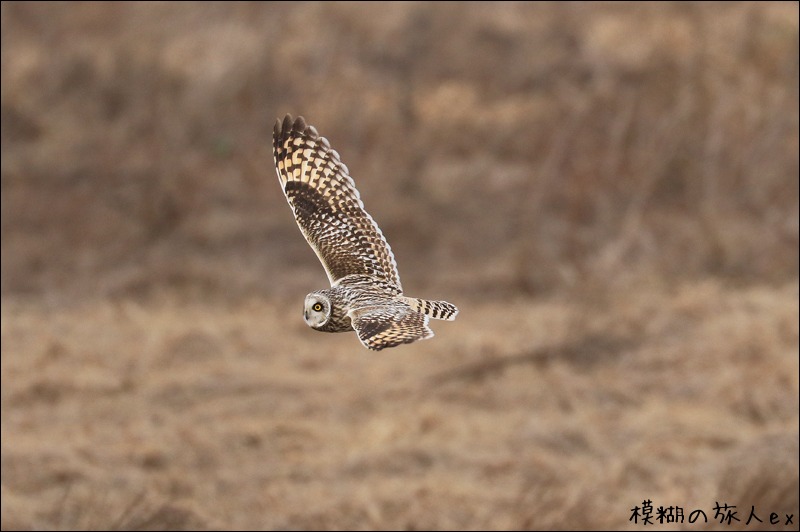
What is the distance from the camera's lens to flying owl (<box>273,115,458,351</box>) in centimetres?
265

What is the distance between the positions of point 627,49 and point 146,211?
28.8ft

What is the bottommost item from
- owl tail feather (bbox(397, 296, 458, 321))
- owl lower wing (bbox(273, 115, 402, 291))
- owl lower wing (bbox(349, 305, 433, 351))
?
owl lower wing (bbox(349, 305, 433, 351))

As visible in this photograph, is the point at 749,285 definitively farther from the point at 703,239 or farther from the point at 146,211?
the point at 146,211

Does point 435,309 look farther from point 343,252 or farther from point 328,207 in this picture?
point 328,207

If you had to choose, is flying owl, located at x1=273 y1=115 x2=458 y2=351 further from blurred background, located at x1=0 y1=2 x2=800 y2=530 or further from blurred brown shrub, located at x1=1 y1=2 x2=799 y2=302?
blurred brown shrub, located at x1=1 y1=2 x2=799 y2=302

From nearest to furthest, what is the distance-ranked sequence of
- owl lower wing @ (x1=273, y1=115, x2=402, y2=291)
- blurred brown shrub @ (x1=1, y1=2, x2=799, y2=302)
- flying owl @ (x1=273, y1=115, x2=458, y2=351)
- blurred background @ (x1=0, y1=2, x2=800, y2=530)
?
flying owl @ (x1=273, y1=115, x2=458, y2=351)
owl lower wing @ (x1=273, y1=115, x2=402, y2=291)
blurred background @ (x1=0, y1=2, x2=800, y2=530)
blurred brown shrub @ (x1=1, y1=2, x2=799, y2=302)

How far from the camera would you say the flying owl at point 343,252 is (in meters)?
2.65

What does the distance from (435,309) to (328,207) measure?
0.85 meters

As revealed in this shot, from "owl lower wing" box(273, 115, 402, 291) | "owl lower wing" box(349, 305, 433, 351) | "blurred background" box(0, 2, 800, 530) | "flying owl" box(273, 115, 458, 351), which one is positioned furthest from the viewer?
"blurred background" box(0, 2, 800, 530)

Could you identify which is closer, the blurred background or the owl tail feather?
the owl tail feather

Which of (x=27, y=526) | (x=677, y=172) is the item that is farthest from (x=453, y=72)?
(x=27, y=526)

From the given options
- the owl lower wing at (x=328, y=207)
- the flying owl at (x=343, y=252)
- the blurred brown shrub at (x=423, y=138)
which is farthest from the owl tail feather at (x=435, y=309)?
the blurred brown shrub at (x=423, y=138)

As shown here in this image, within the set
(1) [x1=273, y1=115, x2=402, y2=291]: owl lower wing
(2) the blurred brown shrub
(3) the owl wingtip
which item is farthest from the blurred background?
(3) the owl wingtip

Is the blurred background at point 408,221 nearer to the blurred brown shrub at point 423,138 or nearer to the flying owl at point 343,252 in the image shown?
the blurred brown shrub at point 423,138
